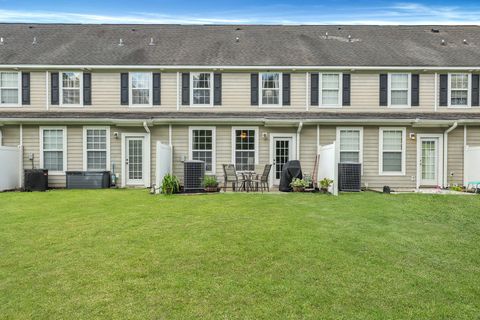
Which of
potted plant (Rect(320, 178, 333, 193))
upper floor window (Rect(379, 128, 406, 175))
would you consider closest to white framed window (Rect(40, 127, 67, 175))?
potted plant (Rect(320, 178, 333, 193))

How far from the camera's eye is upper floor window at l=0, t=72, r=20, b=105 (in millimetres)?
13828

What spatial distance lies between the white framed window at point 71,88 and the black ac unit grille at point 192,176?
5.65m

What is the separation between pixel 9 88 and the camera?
13844 mm

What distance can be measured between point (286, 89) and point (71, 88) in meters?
8.34

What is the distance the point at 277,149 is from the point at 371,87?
450 centimetres

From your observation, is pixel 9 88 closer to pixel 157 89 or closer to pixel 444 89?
pixel 157 89

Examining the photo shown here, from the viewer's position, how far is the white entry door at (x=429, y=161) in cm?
1318

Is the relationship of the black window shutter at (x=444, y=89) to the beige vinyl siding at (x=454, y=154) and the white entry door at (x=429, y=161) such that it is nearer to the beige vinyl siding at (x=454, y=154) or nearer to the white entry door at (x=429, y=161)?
the beige vinyl siding at (x=454, y=154)

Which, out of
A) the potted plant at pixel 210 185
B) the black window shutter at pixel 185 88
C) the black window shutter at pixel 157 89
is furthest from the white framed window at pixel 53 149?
the potted plant at pixel 210 185

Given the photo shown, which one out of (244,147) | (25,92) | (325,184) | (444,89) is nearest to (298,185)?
(325,184)

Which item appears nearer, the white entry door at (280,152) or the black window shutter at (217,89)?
the white entry door at (280,152)

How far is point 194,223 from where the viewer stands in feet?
20.9

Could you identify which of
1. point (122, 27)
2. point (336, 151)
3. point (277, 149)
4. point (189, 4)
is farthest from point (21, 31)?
point (336, 151)

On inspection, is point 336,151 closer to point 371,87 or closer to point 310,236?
point 371,87
